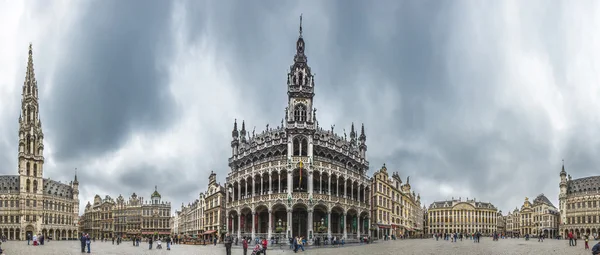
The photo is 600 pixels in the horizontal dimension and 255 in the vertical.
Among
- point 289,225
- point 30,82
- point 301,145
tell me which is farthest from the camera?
point 30,82

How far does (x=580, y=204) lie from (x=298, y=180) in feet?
350

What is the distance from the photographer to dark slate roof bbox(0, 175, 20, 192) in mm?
128625

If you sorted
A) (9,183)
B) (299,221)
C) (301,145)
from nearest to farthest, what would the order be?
(299,221) < (301,145) < (9,183)

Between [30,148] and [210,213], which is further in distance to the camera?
[30,148]

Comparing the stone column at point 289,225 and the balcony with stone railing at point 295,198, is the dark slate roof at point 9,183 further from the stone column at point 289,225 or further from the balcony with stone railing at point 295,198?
the stone column at point 289,225

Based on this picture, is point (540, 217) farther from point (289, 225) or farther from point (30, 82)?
point (30, 82)

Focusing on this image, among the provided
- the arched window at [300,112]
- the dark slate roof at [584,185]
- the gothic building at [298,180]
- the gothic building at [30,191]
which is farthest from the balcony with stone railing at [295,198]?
the dark slate roof at [584,185]

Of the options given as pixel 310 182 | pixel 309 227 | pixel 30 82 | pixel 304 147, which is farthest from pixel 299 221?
pixel 30 82

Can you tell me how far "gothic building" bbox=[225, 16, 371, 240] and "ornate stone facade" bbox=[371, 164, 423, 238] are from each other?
50.2 feet

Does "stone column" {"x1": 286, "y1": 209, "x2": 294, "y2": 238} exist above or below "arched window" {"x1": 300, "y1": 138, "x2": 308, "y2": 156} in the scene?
below

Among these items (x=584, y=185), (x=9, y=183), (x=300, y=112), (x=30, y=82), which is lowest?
(x=584, y=185)

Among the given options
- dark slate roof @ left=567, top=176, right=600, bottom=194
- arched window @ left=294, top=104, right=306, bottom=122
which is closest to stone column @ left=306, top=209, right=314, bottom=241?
arched window @ left=294, top=104, right=306, bottom=122

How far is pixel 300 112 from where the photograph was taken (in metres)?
73.4

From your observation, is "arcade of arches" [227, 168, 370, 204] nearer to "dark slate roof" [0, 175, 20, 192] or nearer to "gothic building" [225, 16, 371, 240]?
"gothic building" [225, 16, 371, 240]
